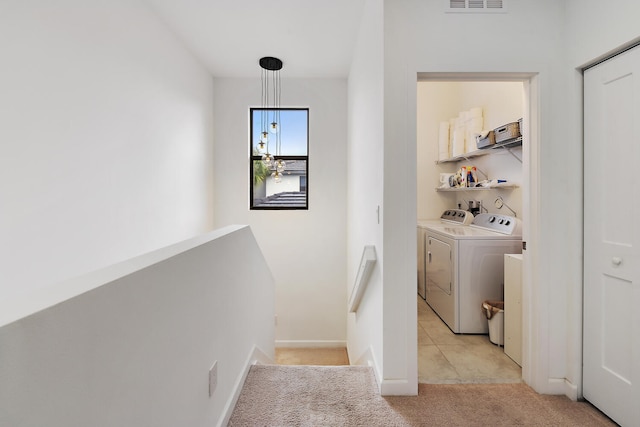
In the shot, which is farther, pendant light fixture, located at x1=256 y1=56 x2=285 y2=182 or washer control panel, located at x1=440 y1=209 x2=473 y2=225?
pendant light fixture, located at x1=256 y1=56 x2=285 y2=182

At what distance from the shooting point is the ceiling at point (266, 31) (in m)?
2.55

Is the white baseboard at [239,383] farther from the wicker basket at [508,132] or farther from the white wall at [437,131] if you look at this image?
the white wall at [437,131]

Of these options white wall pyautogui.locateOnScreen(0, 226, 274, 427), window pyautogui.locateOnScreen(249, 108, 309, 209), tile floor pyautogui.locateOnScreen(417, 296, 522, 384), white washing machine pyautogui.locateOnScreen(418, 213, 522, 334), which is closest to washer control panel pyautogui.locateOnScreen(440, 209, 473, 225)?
white washing machine pyautogui.locateOnScreen(418, 213, 522, 334)

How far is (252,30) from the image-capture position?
2.90m

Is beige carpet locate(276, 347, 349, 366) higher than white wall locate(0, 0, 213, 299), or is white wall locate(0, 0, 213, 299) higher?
white wall locate(0, 0, 213, 299)

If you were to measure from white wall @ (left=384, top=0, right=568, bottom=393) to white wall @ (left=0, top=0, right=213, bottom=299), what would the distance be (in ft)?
6.13

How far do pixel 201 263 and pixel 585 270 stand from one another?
87.3 inches

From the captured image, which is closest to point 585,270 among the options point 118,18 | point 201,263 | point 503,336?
point 503,336

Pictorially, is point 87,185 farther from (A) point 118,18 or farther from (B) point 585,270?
(B) point 585,270

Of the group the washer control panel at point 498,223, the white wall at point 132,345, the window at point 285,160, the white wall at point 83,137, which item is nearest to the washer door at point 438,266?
the washer control panel at point 498,223

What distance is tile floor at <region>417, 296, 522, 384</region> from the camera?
2.13 metres

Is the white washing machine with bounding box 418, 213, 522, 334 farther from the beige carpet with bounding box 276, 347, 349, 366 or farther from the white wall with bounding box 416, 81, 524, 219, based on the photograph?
the beige carpet with bounding box 276, 347, 349, 366

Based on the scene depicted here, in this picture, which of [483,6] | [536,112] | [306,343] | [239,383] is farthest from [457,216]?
[239,383]

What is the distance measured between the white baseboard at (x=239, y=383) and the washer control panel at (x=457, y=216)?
2.80 m
